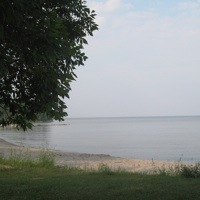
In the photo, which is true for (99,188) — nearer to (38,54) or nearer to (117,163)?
(38,54)

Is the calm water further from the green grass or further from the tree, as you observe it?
the tree

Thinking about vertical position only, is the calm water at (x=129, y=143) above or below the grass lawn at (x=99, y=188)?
below

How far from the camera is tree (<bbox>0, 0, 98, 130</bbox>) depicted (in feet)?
18.3

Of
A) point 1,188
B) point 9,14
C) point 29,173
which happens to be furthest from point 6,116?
point 29,173

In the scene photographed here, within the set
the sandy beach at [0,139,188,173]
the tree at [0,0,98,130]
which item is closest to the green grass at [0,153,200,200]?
the tree at [0,0,98,130]

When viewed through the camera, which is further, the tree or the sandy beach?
the sandy beach

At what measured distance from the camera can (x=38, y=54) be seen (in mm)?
5875

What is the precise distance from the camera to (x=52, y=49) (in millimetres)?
5711

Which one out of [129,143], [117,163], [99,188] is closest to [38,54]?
[99,188]

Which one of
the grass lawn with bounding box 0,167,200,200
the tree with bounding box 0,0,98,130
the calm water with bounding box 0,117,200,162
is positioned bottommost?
the calm water with bounding box 0,117,200,162

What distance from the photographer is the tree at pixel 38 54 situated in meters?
5.57

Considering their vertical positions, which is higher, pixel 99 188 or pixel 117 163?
pixel 99 188

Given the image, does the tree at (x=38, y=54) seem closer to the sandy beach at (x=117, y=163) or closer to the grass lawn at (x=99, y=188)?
the grass lawn at (x=99, y=188)

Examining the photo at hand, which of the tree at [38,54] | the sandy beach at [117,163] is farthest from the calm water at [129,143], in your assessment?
the tree at [38,54]
